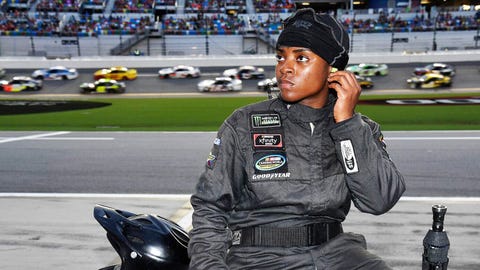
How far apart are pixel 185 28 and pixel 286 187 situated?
49533mm

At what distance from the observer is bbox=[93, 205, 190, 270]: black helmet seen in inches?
84.6

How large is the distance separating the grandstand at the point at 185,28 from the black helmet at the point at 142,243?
41.9m

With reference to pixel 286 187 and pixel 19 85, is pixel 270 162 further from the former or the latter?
pixel 19 85

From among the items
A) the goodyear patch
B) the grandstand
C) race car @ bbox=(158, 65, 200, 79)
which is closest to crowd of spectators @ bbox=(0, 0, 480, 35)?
the grandstand

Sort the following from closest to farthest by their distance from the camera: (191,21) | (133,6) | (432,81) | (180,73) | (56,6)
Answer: (432,81) < (180,73) < (191,21) < (56,6) < (133,6)

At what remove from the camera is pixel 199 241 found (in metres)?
1.93

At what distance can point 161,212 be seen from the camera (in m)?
5.72

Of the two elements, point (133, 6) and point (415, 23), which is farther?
point (133, 6)

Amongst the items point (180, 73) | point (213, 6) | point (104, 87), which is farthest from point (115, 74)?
point (213, 6)

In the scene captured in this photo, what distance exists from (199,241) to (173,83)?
102ft

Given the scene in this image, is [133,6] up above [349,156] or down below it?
above

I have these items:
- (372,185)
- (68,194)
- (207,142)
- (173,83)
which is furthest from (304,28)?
(173,83)

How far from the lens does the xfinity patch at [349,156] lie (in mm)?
1964

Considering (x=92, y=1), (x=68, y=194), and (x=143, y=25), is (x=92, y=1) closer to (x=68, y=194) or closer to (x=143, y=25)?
(x=143, y=25)
